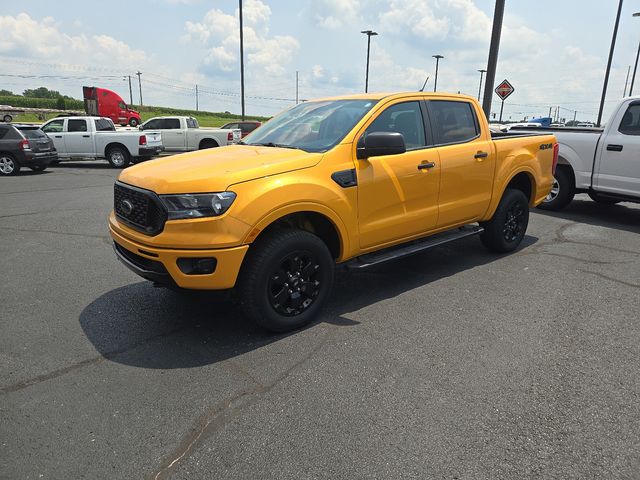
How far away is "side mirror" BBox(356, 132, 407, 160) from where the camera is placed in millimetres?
3729

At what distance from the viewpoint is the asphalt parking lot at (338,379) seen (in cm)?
235

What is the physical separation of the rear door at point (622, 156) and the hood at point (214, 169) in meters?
5.88

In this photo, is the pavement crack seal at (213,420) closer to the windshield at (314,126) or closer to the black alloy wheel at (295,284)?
the black alloy wheel at (295,284)

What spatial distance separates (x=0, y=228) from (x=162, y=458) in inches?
248

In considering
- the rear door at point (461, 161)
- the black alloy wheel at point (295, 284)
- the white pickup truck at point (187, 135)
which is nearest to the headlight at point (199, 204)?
the black alloy wheel at point (295, 284)

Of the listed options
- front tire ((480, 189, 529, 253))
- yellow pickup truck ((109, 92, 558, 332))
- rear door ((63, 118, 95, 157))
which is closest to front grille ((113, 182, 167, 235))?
yellow pickup truck ((109, 92, 558, 332))

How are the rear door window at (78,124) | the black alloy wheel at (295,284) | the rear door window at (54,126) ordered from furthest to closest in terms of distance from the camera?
the rear door window at (54,126) → the rear door window at (78,124) → the black alloy wheel at (295,284)

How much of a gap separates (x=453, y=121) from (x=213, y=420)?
151 inches

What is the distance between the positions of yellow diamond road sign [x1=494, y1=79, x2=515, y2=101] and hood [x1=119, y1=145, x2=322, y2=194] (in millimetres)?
18335

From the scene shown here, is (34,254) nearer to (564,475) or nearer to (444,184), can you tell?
(444,184)

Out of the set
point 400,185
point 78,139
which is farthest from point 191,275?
point 78,139

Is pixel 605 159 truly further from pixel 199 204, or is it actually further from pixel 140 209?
pixel 140 209

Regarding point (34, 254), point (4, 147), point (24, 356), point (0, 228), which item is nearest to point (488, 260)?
point (24, 356)

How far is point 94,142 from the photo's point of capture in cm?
1700
